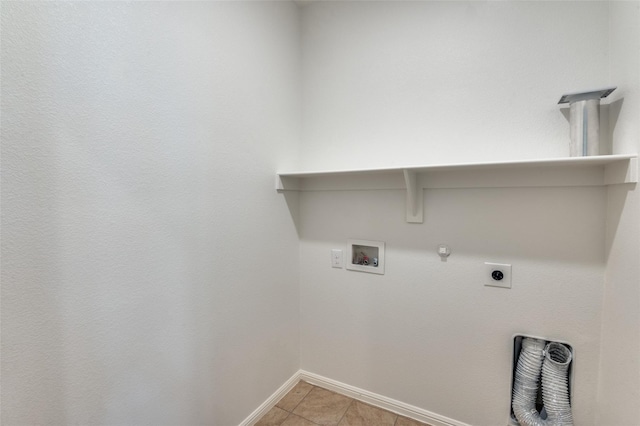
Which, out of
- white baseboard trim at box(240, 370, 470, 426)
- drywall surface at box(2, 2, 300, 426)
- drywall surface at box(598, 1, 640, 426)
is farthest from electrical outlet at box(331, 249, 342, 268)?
drywall surface at box(598, 1, 640, 426)

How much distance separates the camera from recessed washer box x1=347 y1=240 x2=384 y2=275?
1.63m

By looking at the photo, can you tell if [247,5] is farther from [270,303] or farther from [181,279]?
[270,303]

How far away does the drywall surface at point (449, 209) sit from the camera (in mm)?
1223

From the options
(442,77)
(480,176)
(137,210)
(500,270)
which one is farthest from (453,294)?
(137,210)

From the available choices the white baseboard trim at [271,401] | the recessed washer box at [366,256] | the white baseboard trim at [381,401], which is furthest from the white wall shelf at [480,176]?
the white baseboard trim at [271,401]

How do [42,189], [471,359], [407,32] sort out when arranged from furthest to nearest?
[407,32]
[471,359]
[42,189]

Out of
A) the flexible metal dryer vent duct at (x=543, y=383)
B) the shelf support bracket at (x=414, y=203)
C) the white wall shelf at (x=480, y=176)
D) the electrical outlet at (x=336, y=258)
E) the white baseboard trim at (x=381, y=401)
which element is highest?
the white wall shelf at (x=480, y=176)

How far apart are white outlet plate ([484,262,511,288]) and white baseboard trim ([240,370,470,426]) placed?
77cm

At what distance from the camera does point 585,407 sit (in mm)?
1224

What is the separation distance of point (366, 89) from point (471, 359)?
1.60 metres

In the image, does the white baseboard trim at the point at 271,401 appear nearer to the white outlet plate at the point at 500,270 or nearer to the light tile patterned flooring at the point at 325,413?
the light tile patterned flooring at the point at 325,413

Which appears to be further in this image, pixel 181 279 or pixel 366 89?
pixel 366 89

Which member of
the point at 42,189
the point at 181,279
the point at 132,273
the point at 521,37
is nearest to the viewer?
the point at 42,189

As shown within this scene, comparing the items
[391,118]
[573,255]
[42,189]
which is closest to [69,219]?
[42,189]
